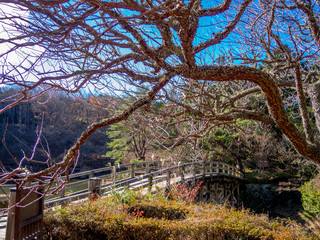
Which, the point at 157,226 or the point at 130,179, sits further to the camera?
the point at 130,179

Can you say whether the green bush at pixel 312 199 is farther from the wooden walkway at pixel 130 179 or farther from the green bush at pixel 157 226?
the green bush at pixel 157 226

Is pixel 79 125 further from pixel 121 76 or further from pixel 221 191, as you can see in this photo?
pixel 121 76

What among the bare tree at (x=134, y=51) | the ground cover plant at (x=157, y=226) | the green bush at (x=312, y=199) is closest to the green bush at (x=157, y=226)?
the ground cover plant at (x=157, y=226)

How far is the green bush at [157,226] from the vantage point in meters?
5.16

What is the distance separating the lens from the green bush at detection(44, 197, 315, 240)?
5160mm

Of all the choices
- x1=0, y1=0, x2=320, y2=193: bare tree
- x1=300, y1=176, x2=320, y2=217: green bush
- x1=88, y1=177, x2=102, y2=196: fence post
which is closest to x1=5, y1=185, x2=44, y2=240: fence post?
x1=0, y1=0, x2=320, y2=193: bare tree

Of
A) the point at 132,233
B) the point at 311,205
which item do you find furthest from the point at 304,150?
the point at 311,205

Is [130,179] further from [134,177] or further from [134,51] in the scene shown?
[134,51]

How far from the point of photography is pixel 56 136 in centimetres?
3334

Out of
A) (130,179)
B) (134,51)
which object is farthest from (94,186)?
(134,51)

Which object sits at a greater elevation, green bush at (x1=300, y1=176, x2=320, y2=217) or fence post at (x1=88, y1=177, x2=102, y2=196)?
fence post at (x1=88, y1=177, x2=102, y2=196)

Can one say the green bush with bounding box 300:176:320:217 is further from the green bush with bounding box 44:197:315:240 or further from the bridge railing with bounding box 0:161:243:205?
the green bush with bounding box 44:197:315:240

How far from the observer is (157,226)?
17.9 feet

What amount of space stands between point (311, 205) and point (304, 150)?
1082 cm
